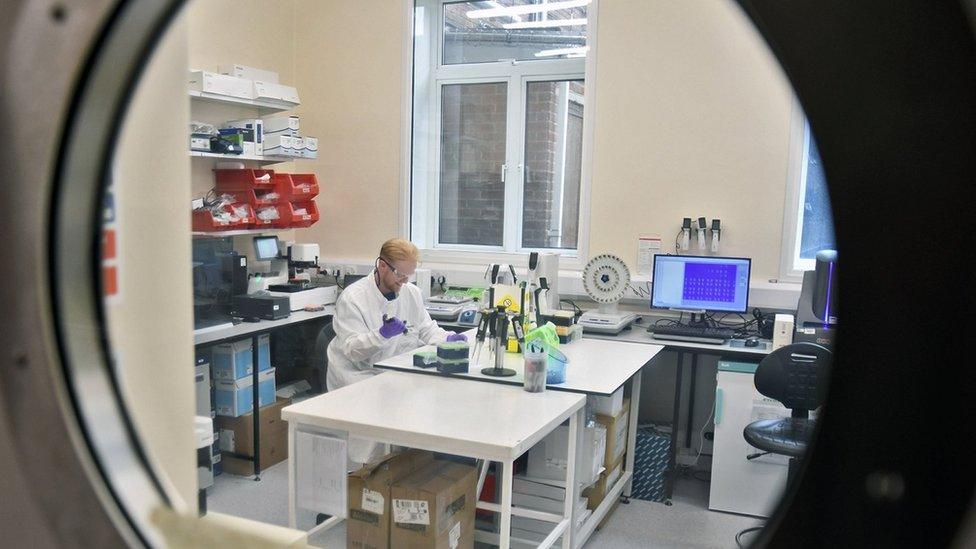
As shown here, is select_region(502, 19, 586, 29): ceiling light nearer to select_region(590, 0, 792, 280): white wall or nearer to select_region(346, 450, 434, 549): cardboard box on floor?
select_region(590, 0, 792, 280): white wall

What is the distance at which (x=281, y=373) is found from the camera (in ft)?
13.9

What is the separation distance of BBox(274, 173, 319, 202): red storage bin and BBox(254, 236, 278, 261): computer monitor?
26 centimetres

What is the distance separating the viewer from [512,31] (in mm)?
4516

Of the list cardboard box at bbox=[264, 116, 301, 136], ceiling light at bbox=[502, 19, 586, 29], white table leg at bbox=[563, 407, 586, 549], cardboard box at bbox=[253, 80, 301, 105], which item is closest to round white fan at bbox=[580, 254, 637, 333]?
white table leg at bbox=[563, 407, 586, 549]

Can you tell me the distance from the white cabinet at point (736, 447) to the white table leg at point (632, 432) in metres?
0.36

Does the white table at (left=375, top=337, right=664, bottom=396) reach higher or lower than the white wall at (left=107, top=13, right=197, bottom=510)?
lower

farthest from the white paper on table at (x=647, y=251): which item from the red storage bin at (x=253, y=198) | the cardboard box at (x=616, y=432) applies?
the red storage bin at (x=253, y=198)

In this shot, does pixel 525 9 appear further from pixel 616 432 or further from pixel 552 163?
pixel 616 432

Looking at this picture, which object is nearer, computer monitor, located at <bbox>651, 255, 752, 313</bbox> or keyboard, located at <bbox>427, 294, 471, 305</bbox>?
computer monitor, located at <bbox>651, 255, 752, 313</bbox>

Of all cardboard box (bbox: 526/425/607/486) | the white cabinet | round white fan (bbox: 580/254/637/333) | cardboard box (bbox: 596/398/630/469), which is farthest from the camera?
round white fan (bbox: 580/254/637/333)

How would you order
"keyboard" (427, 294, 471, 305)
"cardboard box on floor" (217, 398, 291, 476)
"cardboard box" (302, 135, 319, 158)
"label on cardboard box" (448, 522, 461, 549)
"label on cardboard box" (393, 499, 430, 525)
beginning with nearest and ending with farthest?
"label on cardboard box" (393, 499, 430, 525) → "label on cardboard box" (448, 522, 461, 549) → "cardboard box on floor" (217, 398, 291, 476) → "keyboard" (427, 294, 471, 305) → "cardboard box" (302, 135, 319, 158)

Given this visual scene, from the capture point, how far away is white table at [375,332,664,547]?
254cm

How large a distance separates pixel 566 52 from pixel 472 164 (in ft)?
3.12

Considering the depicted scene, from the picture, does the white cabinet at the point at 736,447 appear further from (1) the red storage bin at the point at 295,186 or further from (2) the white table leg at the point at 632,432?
(1) the red storage bin at the point at 295,186
